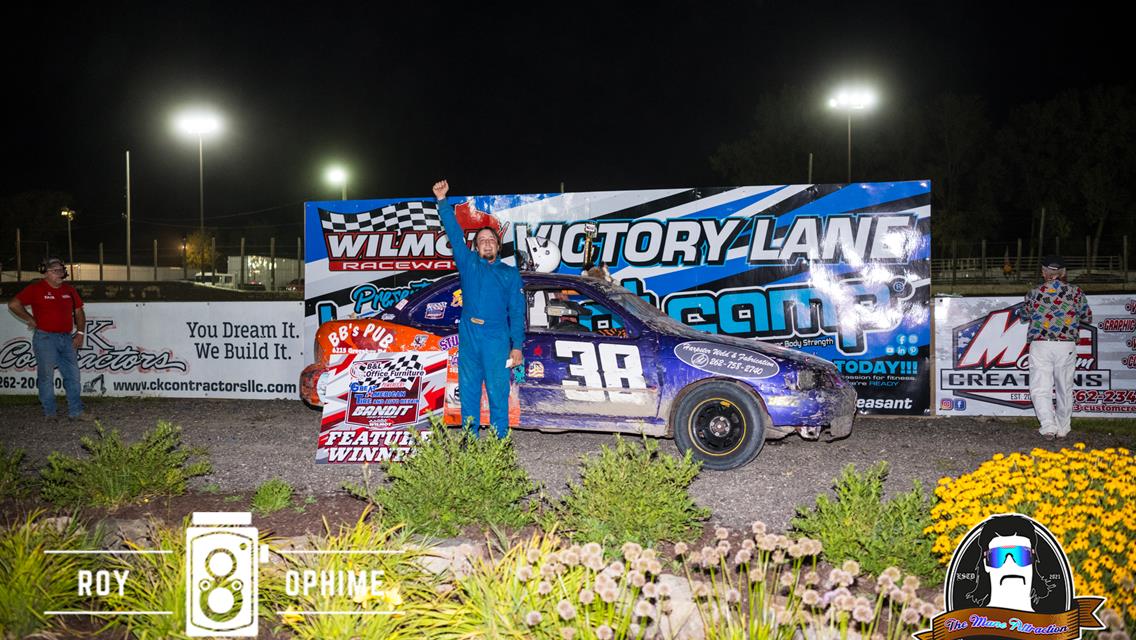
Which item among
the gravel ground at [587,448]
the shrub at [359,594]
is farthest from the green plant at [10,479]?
the shrub at [359,594]

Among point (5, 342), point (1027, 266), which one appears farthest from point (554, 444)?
point (1027, 266)

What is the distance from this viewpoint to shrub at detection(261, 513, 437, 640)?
3049 mm

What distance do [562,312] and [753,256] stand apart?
3.02m

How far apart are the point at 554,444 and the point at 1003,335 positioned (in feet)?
17.2

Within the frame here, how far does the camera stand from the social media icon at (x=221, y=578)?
3203mm

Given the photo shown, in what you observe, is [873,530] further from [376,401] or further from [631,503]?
[376,401]

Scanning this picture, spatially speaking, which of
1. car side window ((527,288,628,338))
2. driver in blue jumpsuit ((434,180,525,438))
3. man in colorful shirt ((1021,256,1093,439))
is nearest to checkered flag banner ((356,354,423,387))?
driver in blue jumpsuit ((434,180,525,438))

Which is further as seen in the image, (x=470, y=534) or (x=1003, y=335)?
(x=1003, y=335)

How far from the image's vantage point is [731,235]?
949 cm

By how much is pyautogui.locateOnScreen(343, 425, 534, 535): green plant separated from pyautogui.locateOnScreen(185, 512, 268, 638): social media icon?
86cm

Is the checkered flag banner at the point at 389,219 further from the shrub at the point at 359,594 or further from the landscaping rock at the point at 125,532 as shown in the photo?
the shrub at the point at 359,594

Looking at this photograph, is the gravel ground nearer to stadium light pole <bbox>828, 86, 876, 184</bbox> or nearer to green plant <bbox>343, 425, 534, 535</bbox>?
green plant <bbox>343, 425, 534, 535</bbox>

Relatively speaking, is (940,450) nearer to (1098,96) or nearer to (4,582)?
(4,582)

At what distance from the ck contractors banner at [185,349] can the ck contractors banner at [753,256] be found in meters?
1.38
